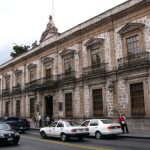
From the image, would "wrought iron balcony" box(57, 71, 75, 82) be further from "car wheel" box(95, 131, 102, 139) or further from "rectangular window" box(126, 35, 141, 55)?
"car wheel" box(95, 131, 102, 139)

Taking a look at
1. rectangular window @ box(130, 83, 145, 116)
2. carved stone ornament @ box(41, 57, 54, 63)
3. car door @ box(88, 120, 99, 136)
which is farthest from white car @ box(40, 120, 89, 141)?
carved stone ornament @ box(41, 57, 54, 63)

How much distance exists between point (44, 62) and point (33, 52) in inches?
137

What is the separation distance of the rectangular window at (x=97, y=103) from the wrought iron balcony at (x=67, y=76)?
3.71 m

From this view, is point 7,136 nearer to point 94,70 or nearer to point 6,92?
point 94,70

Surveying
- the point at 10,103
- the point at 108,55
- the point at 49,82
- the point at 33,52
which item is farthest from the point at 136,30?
the point at 10,103

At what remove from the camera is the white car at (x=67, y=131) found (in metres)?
17.5

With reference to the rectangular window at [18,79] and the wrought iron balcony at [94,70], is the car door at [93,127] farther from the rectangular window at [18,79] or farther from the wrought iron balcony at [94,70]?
the rectangular window at [18,79]

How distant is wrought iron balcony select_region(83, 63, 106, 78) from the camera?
87.3 ft

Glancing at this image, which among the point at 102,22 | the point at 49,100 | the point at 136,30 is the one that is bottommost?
the point at 49,100

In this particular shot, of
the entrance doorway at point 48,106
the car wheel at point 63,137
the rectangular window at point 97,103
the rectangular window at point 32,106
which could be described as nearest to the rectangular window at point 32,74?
the rectangular window at point 32,106

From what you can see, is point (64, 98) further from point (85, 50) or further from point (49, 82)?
point (85, 50)

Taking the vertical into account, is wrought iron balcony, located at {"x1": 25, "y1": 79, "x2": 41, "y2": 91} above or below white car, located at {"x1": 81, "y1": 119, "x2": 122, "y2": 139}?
above

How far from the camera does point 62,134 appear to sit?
18.1 meters

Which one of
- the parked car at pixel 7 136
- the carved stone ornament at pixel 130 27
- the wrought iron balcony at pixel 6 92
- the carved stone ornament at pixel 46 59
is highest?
the carved stone ornament at pixel 130 27
